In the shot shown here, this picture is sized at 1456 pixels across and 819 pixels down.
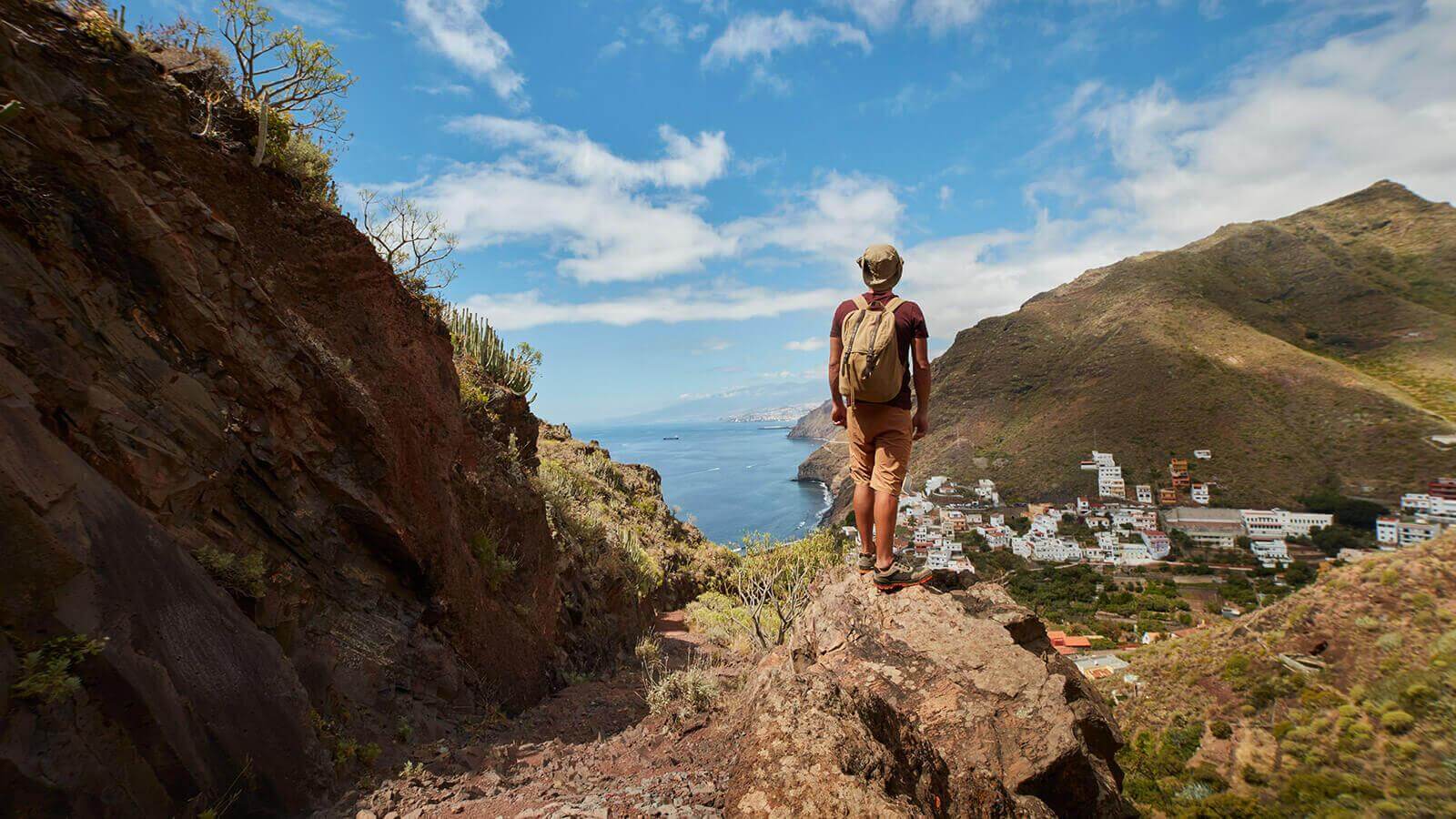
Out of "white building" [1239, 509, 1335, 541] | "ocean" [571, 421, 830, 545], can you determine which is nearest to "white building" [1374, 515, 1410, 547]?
"white building" [1239, 509, 1335, 541]

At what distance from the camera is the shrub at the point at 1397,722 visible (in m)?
3.34

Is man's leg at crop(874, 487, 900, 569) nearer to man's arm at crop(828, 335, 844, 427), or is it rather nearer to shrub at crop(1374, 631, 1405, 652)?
man's arm at crop(828, 335, 844, 427)

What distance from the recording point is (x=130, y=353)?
3.12 m

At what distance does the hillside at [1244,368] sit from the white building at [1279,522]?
1743mm

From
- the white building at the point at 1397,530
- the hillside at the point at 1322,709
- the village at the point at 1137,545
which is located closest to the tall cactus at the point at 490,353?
the hillside at the point at 1322,709

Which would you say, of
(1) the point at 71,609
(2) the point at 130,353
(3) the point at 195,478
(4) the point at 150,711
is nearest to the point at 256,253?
(2) the point at 130,353

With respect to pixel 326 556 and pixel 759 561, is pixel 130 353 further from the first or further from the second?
pixel 759 561

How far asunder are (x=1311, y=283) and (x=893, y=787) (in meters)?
112

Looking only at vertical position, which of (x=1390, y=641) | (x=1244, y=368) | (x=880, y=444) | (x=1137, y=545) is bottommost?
(x=1137, y=545)

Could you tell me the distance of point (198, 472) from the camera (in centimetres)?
329

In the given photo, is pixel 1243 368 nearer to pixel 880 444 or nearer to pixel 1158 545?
pixel 1158 545

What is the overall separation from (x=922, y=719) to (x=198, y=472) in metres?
4.46

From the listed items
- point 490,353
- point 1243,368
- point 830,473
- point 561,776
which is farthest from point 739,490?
point 561,776

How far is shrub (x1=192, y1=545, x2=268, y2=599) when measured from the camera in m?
3.18
